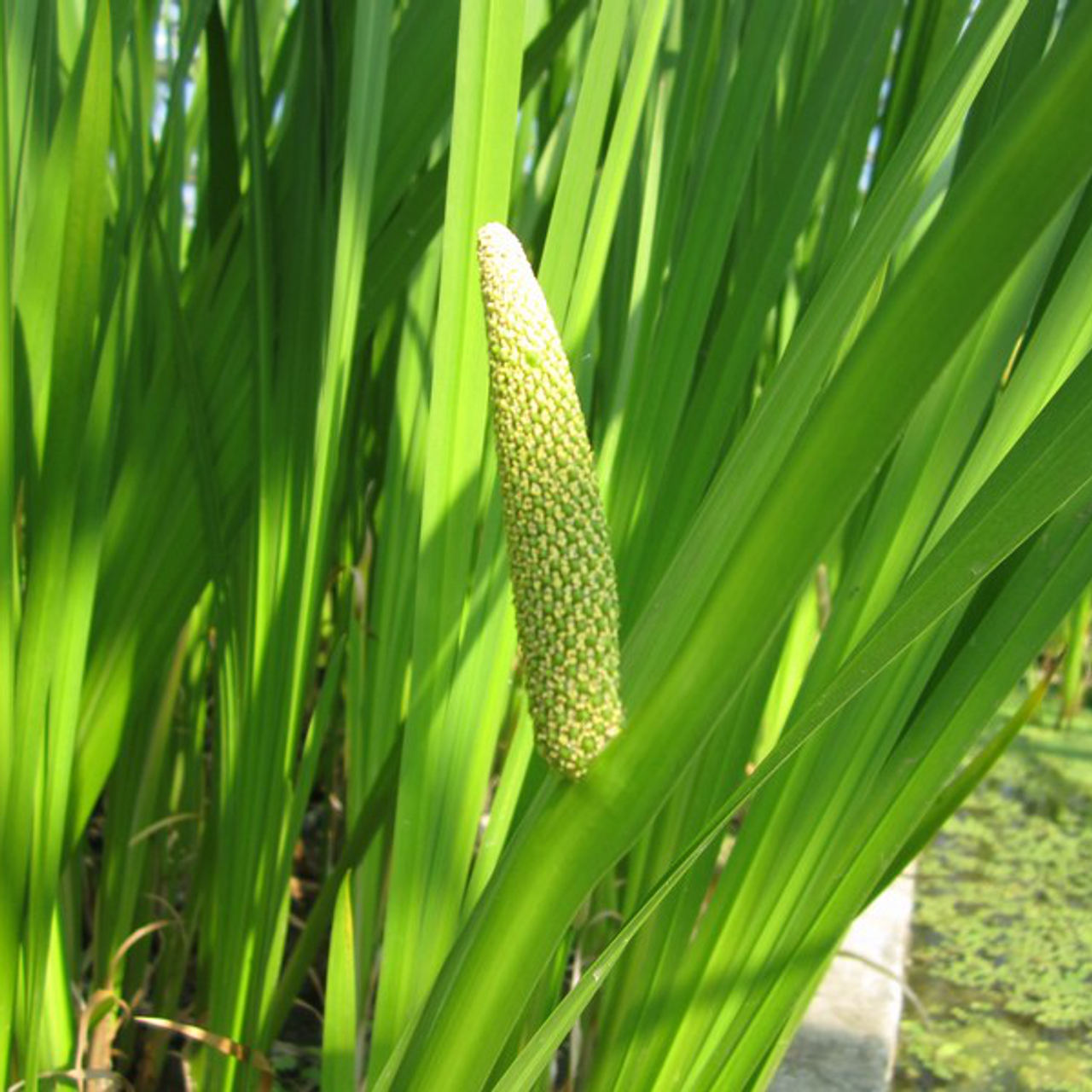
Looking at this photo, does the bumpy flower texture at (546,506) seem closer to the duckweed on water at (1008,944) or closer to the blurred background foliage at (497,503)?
the blurred background foliage at (497,503)

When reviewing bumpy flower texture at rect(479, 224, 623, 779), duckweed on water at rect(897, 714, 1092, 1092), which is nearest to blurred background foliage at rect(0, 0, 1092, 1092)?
bumpy flower texture at rect(479, 224, 623, 779)

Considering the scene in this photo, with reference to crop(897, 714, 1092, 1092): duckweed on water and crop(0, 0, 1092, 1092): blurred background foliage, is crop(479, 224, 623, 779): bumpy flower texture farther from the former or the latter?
crop(897, 714, 1092, 1092): duckweed on water

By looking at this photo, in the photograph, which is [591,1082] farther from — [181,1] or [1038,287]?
[181,1]

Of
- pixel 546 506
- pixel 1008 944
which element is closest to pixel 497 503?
pixel 546 506

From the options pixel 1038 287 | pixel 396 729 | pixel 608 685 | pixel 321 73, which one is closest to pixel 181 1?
pixel 321 73

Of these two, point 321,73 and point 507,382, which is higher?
point 321,73

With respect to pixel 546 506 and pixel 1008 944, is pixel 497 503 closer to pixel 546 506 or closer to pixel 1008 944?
pixel 546 506

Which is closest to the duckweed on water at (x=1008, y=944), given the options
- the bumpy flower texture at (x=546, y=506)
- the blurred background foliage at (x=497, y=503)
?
the blurred background foliage at (x=497, y=503)
